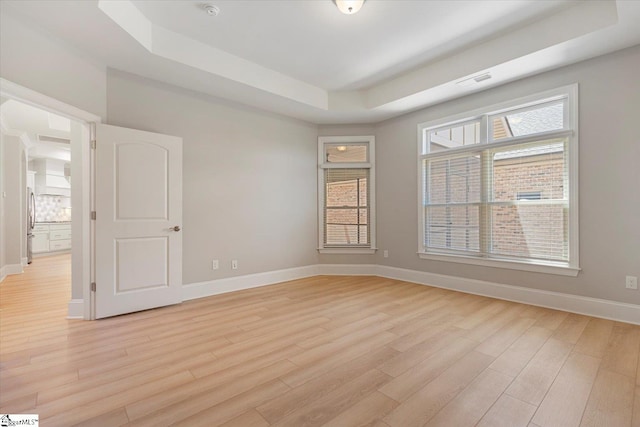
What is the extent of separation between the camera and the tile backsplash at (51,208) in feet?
29.0

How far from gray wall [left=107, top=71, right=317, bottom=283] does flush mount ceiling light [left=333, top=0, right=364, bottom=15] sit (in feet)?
7.22

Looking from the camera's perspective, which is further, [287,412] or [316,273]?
[316,273]

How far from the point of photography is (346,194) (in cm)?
538

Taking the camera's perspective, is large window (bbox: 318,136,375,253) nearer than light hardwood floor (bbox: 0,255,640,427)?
No

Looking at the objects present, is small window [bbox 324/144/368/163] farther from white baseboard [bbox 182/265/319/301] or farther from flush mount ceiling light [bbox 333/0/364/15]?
flush mount ceiling light [bbox 333/0/364/15]

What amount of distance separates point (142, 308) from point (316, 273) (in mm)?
2770

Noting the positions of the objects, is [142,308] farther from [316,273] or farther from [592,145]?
[592,145]

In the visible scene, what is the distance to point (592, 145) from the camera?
10.2ft

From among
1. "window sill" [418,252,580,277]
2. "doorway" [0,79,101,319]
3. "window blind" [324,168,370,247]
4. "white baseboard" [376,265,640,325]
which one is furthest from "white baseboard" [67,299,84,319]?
"window sill" [418,252,580,277]

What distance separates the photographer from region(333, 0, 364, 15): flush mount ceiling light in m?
2.60

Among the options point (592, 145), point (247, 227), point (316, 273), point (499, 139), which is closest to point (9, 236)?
point (247, 227)

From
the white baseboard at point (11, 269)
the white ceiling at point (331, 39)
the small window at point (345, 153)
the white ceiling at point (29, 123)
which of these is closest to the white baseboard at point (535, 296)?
the small window at point (345, 153)

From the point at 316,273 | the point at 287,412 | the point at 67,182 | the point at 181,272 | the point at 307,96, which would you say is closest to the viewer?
the point at 287,412

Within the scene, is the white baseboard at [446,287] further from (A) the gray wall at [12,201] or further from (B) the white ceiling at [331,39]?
(A) the gray wall at [12,201]
